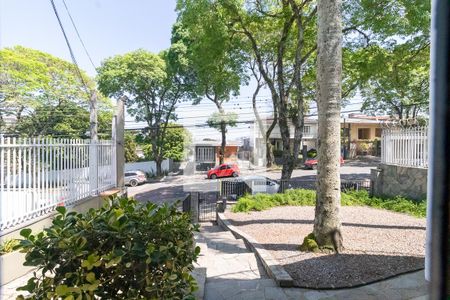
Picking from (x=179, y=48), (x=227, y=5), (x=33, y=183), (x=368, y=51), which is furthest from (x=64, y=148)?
(x=179, y=48)

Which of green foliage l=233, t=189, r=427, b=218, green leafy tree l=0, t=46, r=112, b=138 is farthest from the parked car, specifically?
green foliage l=233, t=189, r=427, b=218

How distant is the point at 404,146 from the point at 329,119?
20.9 ft

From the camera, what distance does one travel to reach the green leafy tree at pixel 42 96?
17.8 m

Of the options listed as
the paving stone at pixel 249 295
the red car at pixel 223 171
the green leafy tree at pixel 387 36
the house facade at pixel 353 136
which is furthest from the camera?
the house facade at pixel 353 136

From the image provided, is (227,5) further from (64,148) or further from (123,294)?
(123,294)

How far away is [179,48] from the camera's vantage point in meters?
22.1

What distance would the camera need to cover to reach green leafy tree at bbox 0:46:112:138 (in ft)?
58.3

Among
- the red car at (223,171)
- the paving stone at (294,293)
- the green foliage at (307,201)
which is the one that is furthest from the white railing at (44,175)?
the red car at (223,171)

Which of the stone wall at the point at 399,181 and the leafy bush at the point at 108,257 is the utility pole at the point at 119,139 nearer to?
the leafy bush at the point at 108,257

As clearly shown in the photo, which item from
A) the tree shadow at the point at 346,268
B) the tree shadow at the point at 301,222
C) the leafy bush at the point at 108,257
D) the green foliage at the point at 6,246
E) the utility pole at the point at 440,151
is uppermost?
the utility pole at the point at 440,151

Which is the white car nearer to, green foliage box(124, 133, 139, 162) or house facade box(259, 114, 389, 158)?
green foliage box(124, 133, 139, 162)

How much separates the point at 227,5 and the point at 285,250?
10.4m

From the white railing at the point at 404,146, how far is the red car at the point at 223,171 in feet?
47.7

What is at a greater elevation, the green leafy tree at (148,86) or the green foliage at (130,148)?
the green leafy tree at (148,86)
